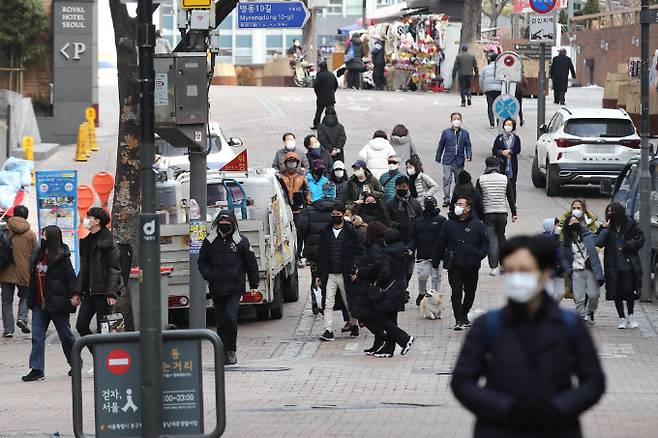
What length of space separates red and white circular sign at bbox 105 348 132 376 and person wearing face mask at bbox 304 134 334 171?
46.6 ft

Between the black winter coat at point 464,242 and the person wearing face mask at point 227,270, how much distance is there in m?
2.62

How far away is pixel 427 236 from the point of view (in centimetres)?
1828

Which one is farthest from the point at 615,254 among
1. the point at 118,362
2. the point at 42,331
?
the point at 118,362

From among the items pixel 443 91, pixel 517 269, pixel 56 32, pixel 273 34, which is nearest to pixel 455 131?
pixel 56 32

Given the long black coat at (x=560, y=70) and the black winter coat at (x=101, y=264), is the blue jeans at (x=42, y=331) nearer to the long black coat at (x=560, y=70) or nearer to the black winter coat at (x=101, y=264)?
the black winter coat at (x=101, y=264)

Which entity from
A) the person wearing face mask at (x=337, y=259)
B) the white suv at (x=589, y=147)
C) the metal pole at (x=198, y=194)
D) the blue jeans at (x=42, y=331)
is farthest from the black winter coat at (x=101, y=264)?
the white suv at (x=589, y=147)

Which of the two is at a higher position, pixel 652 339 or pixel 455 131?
pixel 455 131

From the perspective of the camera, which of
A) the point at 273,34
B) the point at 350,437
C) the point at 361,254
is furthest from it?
the point at 273,34

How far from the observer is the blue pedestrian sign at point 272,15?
16.8 meters

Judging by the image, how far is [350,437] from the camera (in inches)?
422

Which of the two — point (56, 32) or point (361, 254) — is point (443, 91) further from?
point (361, 254)

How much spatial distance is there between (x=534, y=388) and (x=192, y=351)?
12.4 ft

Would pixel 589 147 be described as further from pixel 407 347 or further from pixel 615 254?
pixel 407 347

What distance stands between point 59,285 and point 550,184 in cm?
1531
